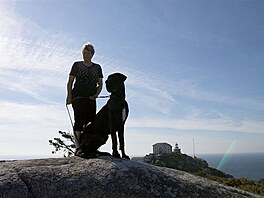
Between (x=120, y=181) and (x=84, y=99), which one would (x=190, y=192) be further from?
(x=84, y=99)

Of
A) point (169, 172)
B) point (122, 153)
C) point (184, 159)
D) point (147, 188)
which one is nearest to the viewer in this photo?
point (147, 188)

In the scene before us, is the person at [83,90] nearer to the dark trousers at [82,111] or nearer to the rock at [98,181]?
the dark trousers at [82,111]

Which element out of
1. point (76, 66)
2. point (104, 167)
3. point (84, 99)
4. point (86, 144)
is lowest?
point (104, 167)

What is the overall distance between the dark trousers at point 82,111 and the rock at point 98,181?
1.22m

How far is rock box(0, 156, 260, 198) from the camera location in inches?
217

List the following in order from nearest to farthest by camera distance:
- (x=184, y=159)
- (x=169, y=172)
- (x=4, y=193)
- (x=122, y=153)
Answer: (x=4, y=193) → (x=169, y=172) → (x=122, y=153) → (x=184, y=159)

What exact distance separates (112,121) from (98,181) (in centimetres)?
156

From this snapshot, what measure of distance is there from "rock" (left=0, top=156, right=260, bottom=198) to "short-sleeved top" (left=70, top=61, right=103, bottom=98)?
155cm

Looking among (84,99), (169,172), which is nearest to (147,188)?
(169,172)

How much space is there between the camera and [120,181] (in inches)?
227

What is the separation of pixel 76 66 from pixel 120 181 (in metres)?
2.75

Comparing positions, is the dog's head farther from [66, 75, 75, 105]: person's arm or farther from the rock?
the rock

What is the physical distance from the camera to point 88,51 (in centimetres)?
746

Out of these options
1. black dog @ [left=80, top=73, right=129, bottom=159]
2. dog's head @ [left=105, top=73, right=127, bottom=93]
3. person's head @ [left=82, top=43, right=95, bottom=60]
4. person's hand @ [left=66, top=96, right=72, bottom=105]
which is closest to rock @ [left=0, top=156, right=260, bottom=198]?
black dog @ [left=80, top=73, right=129, bottom=159]
